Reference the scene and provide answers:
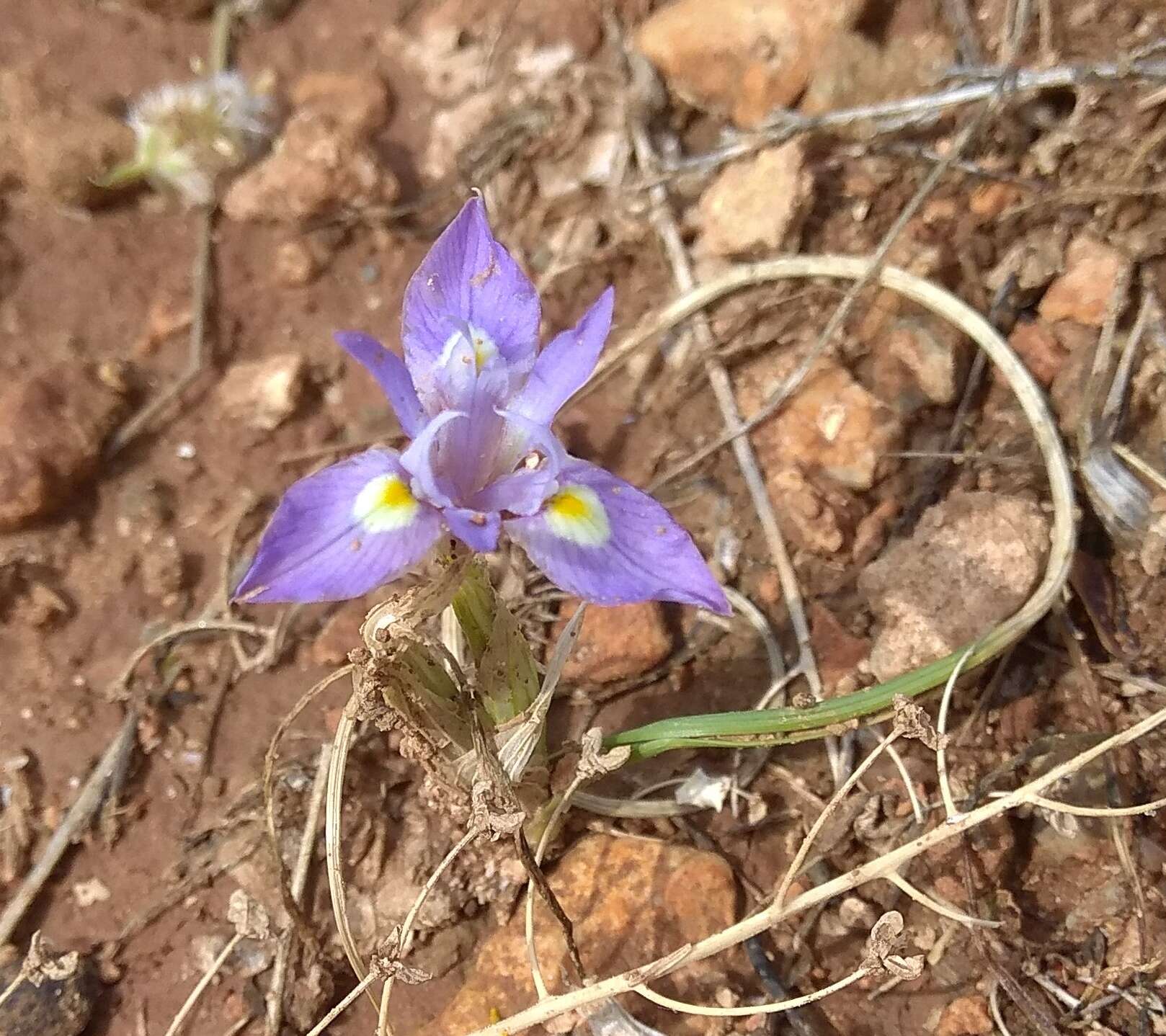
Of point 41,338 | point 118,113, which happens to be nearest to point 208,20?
point 118,113

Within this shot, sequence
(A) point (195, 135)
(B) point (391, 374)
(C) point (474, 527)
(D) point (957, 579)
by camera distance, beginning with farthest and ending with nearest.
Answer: (A) point (195, 135) → (D) point (957, 579) → (B) point (391, 374) → (C) point (474, 527)

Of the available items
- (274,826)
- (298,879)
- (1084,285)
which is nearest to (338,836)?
(274,826)

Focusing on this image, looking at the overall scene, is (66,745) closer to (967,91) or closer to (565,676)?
(565,676)

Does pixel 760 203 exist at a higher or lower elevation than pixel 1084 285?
higher

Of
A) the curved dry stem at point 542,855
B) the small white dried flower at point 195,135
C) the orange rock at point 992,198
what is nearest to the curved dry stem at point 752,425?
the curved dry stem at point 542,855

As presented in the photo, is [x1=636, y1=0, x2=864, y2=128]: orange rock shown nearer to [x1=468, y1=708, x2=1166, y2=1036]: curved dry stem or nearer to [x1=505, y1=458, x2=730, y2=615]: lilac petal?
[x1=505, y1=458, x2=730, y2=615]: lilac petal

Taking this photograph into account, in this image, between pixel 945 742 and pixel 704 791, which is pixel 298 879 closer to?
pixel 704 791
